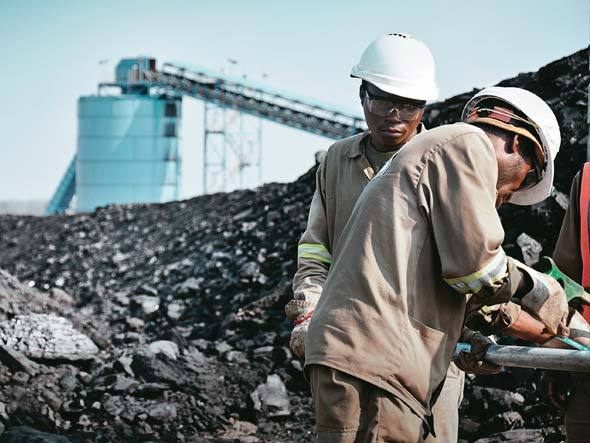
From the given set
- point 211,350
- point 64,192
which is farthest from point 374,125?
point 64,192

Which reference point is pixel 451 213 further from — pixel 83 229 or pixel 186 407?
pixel 83 229

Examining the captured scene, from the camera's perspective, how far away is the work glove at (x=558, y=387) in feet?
10.7

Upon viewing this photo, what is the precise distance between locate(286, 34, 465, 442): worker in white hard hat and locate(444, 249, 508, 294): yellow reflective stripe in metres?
0.99

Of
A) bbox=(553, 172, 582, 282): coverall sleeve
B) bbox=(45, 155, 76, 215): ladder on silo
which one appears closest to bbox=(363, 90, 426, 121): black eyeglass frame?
bbox=(553, 172, 582, 282): coverall sleeve

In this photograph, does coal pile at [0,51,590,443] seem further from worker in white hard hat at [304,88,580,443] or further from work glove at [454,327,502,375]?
worker in white hard hat at [304,88,580,443]

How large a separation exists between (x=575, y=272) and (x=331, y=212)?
0.94 metres

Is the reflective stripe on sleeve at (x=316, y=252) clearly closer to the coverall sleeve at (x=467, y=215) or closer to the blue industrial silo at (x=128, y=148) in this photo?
the coverall sleeve at (x=467, y=215)

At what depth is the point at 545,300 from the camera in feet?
8.73

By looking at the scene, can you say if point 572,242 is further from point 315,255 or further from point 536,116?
point 315,255

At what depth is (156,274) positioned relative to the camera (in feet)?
47.9

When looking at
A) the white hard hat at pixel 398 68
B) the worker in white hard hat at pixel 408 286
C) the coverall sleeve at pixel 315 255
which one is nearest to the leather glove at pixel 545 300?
the worker in white hard hat at pixel 408 286

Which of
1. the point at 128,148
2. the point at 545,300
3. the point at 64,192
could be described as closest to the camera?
the point at 545,300

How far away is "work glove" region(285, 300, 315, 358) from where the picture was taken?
122 inches

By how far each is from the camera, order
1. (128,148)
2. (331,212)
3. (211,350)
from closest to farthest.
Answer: (331,212)
(211,350)
(128,148)
